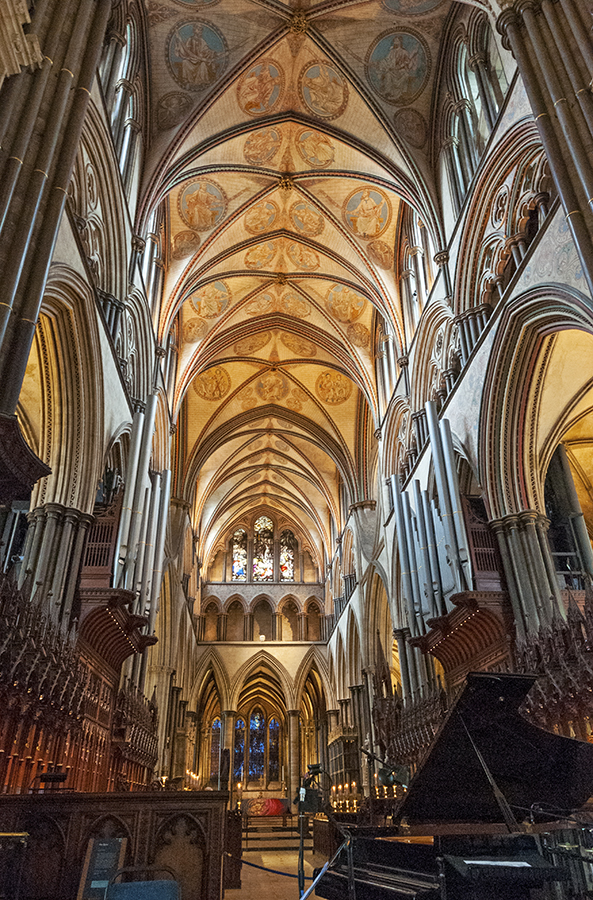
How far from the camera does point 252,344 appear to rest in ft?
73.8

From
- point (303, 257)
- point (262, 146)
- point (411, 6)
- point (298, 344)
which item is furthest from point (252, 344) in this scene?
point (411, 6)

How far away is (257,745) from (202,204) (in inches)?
1059

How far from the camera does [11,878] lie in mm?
4766

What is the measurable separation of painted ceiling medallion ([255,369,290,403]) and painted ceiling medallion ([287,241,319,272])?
202 inches

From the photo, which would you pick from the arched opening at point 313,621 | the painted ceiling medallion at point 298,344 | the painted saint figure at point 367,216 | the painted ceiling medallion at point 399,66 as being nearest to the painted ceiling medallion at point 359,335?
the painted ceiling medallion at point 298,344

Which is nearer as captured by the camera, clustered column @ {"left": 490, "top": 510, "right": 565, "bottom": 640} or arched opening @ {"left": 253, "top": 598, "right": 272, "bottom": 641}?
clustered column @ {"left": 490, "top": 510, "right": 565, "bottom": 640}

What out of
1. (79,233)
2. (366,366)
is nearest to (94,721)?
(79,233)

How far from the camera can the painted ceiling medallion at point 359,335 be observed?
20.5 meters

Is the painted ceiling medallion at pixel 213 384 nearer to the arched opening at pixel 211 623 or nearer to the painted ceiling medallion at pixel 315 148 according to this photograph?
the painted ceiling medallion at pixel 315 148

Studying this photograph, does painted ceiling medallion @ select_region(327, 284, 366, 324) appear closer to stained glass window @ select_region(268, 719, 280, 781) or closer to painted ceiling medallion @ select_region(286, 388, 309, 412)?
painted ceiling medallion @ select_region(286, 388, 309, 412)

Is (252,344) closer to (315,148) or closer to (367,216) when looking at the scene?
(367,216)

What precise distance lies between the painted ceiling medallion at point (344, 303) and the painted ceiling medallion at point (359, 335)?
10.1 inches

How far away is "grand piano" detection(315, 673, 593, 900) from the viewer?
13.2ft

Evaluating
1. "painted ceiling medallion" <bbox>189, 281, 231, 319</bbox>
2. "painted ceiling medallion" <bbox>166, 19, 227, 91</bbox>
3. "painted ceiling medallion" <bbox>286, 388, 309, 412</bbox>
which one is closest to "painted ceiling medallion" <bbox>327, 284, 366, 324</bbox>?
"painted ceiling medallion" <bbox>189, 281, 231, 319</bbox>
